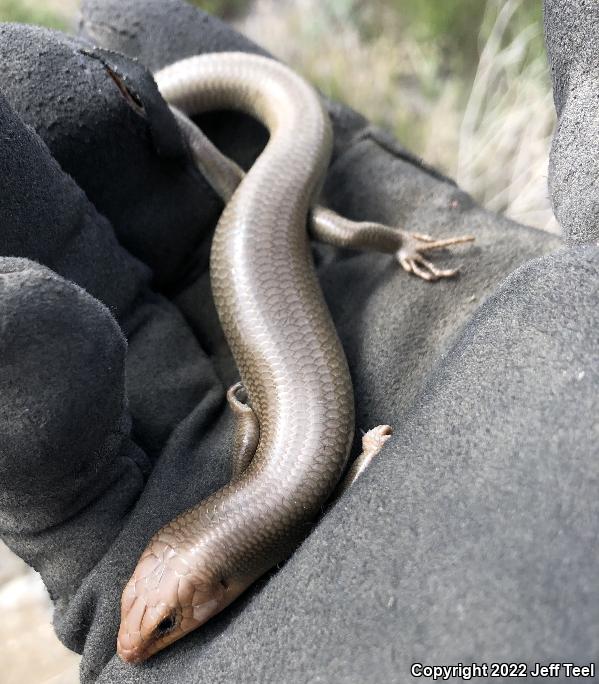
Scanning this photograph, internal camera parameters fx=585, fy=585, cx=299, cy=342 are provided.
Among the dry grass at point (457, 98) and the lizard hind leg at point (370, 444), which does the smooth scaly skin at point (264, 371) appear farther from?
the dry grass at point (457, 98)

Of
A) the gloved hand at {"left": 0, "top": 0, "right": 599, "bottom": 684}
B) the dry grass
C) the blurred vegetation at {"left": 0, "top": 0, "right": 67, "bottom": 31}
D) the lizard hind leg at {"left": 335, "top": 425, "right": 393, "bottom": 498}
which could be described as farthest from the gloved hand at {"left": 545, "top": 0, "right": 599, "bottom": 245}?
the blurred vegetation at {"left": 0, "top": 0, "right": 67, "bottom": 31}

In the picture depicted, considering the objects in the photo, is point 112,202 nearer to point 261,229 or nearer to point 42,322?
point 261,229

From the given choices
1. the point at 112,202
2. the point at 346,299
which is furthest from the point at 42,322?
the point at 346,299

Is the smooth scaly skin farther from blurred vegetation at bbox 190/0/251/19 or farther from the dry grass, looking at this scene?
blurred vegetation at bbox 190/0/251/19
